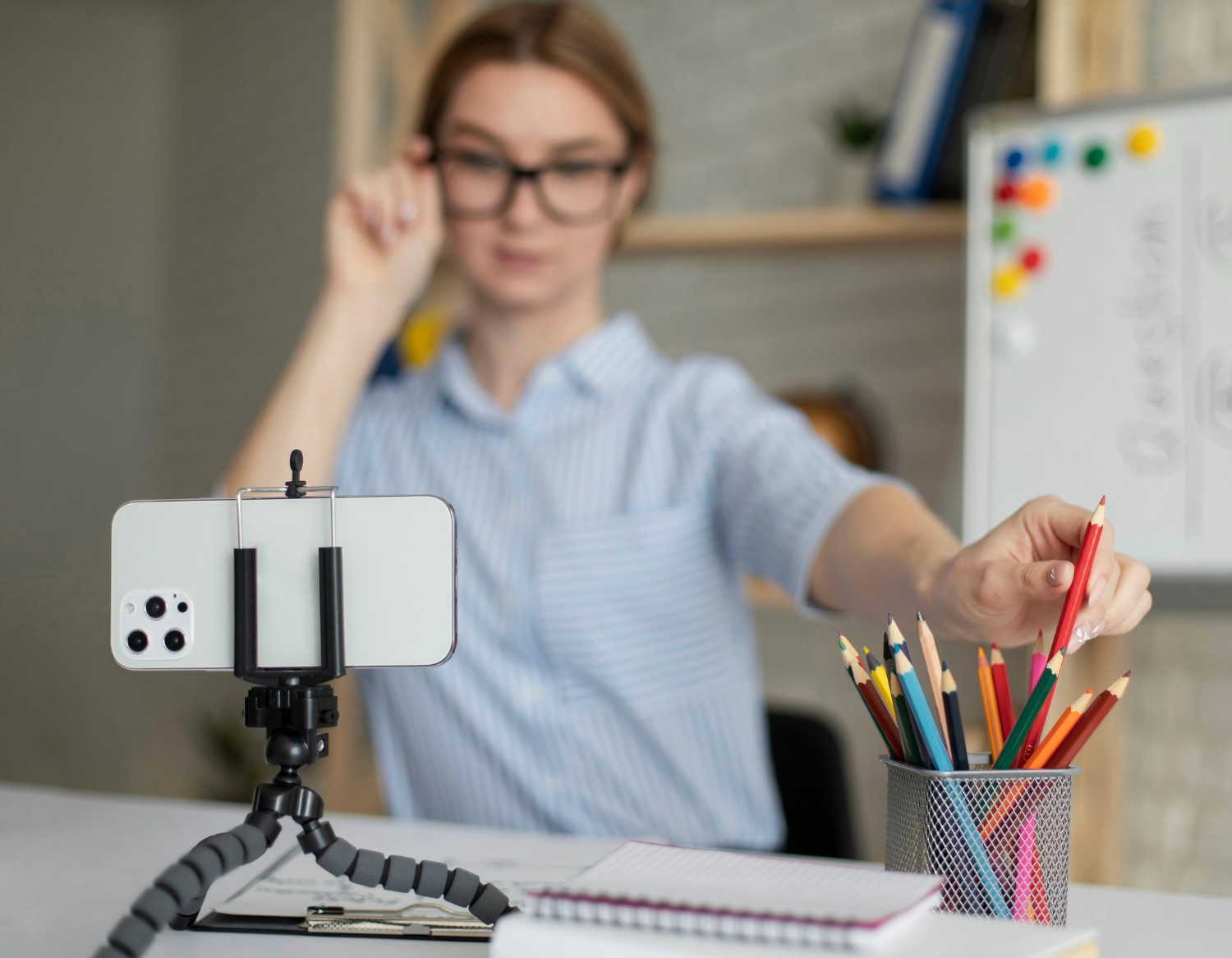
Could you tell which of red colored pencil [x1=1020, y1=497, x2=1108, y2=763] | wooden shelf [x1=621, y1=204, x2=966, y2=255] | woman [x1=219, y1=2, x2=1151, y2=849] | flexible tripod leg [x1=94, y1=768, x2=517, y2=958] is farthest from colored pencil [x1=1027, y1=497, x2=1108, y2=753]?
wooden shelf [x1=621, y1=204, x2=966, y2=255]

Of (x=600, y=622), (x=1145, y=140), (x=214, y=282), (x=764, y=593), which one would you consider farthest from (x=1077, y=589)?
(x=214, y=282)

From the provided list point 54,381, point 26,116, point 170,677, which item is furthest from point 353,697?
point 26,116

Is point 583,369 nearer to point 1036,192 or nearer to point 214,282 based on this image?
point 1036,192

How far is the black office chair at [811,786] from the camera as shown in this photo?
4.07 ft

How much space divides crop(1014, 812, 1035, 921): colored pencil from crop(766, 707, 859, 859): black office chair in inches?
30.3

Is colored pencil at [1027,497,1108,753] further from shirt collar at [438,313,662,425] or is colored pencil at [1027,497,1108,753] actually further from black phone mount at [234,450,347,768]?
shirt collar at [438,313,662,425]

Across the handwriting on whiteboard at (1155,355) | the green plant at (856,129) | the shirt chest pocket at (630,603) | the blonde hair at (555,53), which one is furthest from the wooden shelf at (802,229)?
the shirt chest pocket at (630,603)

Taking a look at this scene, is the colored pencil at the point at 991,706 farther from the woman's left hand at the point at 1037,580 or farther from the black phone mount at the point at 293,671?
the black phone mount at the point at 293,671

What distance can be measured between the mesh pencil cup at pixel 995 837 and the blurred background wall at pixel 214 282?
1408 mm

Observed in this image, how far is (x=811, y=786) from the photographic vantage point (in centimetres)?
126

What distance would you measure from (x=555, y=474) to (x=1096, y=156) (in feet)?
2.32

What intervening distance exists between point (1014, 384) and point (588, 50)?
0.60 meters

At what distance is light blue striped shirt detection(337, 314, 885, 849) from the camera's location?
112cm

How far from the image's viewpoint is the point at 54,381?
311 cm
